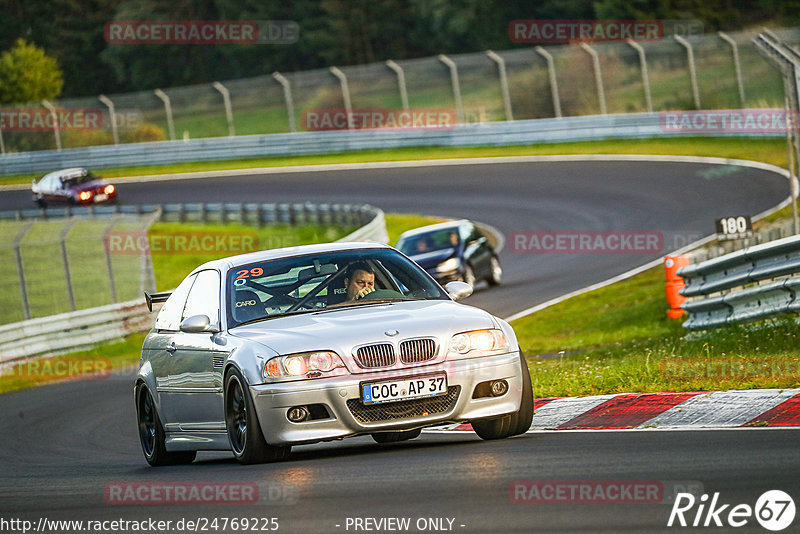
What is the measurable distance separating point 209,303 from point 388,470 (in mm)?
2593

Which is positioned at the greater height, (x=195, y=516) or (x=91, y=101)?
(x=195, y=516)

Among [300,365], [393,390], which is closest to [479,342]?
[393,390]

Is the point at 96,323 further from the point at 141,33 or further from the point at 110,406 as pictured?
the point at 141,33

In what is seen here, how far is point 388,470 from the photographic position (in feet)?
25.4

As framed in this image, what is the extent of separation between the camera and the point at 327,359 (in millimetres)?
8430

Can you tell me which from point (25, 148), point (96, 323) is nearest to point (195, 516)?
point (96, 323)

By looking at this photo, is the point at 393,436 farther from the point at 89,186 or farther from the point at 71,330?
the point at 89,186

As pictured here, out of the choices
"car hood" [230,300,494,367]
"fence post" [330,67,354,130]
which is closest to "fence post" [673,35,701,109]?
"fence post" [330,67,354,130]

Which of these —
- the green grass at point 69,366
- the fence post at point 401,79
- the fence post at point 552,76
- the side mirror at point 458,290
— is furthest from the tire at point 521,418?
the fence post at point 401,79

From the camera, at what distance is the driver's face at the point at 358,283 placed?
955 cm

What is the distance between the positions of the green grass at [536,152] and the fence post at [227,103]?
141 centimetres

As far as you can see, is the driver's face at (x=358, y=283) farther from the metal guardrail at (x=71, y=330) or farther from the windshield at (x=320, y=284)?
the metal guardrail at (x=71, y=330)

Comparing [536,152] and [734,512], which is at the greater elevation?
[734,512]

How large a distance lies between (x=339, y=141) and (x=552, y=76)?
890 centimetres
